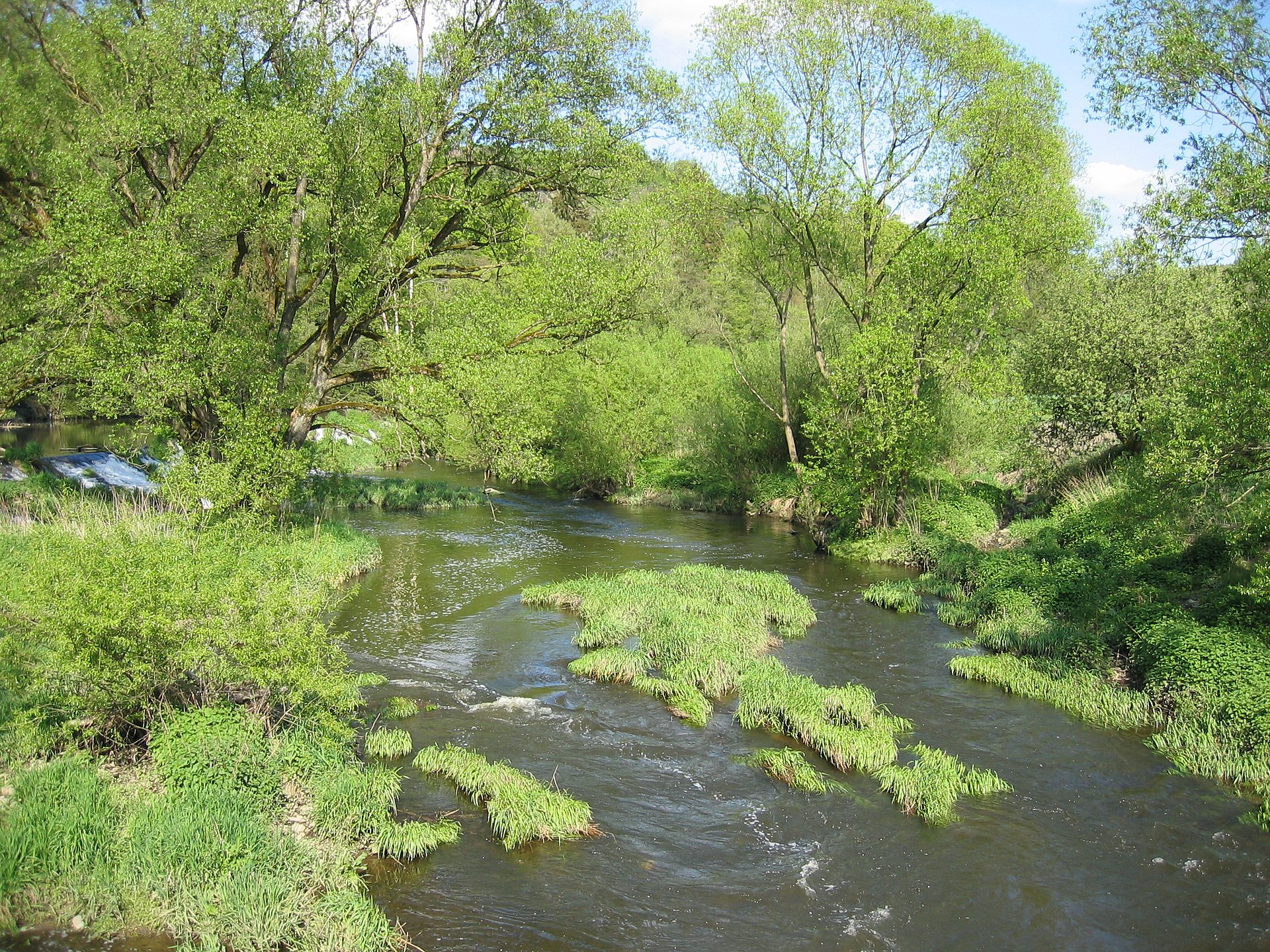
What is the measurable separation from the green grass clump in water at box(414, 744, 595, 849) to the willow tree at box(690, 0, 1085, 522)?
649 inches

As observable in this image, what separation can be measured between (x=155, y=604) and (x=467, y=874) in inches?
170

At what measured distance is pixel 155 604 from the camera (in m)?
8.62

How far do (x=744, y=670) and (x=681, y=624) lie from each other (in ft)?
6.67

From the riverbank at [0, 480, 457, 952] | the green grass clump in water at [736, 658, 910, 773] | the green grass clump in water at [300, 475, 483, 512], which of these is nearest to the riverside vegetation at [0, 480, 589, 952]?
the riverbank at [0, 480, 457, 952]

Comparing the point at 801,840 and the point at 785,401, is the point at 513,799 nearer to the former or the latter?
the point at 801,840

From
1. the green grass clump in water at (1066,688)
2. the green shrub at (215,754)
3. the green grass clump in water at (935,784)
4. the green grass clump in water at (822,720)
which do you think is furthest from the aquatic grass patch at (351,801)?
the green grass clump in water at (1066,688)

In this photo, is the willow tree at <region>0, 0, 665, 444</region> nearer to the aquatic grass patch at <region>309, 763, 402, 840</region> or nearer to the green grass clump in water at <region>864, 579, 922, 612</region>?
the green grass clump in water at <region>864, 579, 922, 612</region>

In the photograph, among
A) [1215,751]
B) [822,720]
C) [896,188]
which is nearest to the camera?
[1215,751]

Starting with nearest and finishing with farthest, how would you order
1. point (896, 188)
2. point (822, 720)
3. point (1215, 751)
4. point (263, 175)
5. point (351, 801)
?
point (351, 801), point (1215, 751), point (822, 720), point (263, 175), point (896, 188)

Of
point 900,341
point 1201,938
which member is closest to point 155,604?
point 1201,938

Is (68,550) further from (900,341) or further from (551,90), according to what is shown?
(900,341)

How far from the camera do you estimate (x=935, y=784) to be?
34.4 ft

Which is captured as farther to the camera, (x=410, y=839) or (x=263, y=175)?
(x=263, y=175)

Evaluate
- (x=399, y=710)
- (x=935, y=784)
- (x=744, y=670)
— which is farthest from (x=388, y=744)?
(x=935, y=784)
